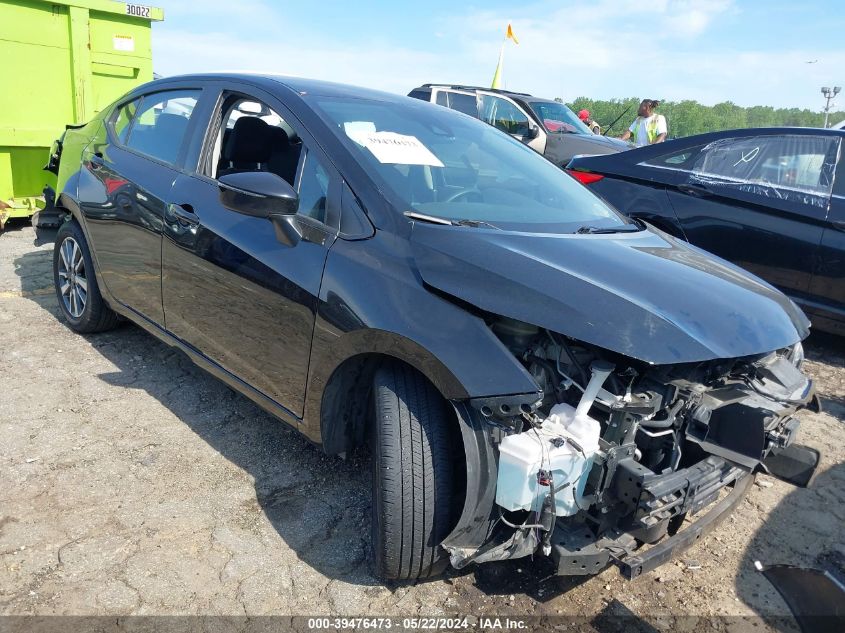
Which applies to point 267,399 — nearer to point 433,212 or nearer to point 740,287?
point 433,212

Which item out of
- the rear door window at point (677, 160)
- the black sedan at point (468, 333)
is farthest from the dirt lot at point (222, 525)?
the rear door window at point (677, 160)

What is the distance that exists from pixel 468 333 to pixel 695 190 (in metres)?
3.67

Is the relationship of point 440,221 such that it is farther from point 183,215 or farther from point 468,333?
point 183,215

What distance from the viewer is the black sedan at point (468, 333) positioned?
1981 millimetres

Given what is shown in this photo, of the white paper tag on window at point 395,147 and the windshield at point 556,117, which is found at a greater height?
the windshield at point 556,117

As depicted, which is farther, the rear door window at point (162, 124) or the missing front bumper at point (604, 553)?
the rear door window at point (162, 124)

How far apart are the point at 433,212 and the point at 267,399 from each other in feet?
3.41

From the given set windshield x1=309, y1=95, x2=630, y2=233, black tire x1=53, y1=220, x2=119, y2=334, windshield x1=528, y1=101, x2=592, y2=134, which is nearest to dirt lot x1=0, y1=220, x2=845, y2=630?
black tire x1=53, y1=220, x2=119, y2=334

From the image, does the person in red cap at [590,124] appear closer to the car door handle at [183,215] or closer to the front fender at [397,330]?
the car door handle at [183,215]

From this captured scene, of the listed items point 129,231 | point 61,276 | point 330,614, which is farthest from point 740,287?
point 61,276

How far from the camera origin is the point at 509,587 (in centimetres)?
236

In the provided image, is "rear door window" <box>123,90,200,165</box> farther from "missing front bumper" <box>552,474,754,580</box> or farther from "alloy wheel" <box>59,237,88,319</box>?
"missing front bumper" <box>552,474,754,580</box>

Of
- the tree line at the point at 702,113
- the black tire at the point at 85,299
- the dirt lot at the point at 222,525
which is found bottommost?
the dirt lot at the point at 222,525

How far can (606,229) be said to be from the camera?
112 inches
